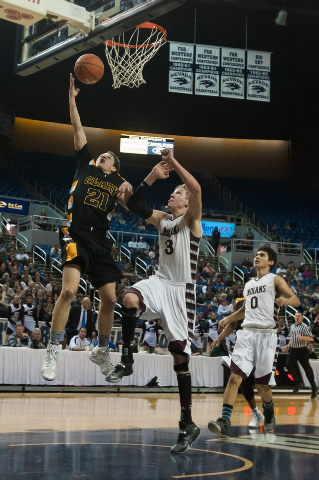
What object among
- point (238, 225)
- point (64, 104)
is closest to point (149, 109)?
point (64, 104)

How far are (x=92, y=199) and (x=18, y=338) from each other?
859 cm

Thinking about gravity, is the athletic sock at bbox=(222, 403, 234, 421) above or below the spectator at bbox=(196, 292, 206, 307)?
below

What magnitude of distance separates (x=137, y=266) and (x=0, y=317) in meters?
8.84

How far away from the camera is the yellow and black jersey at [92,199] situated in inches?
237

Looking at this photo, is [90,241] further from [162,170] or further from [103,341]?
[103,341]

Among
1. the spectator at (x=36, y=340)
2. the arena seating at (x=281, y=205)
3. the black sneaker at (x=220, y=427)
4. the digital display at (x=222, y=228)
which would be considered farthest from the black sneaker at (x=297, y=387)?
the arena seating at (x=281, y=205)

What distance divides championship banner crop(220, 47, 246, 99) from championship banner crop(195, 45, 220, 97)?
0.93ft

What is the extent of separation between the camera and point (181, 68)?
84.7 ft

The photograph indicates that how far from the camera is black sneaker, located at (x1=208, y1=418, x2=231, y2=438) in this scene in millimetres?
6844

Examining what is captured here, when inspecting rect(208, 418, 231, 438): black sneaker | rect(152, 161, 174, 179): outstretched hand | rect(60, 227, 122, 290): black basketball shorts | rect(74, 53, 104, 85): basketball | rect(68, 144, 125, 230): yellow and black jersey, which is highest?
rect(74, 53, 104, 85): basketball

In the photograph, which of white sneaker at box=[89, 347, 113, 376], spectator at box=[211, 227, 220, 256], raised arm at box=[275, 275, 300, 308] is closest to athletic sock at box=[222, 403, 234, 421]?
raised arm at box=[275, 275, 300, 308]

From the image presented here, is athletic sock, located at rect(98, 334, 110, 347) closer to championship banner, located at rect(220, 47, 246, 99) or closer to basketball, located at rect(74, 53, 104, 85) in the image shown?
basketball, located at rect(74, 53, 104, 85)

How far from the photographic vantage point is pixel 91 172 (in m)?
6.24

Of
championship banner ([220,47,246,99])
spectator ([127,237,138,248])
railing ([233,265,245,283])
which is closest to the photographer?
spectator ([127,237,138,248])
